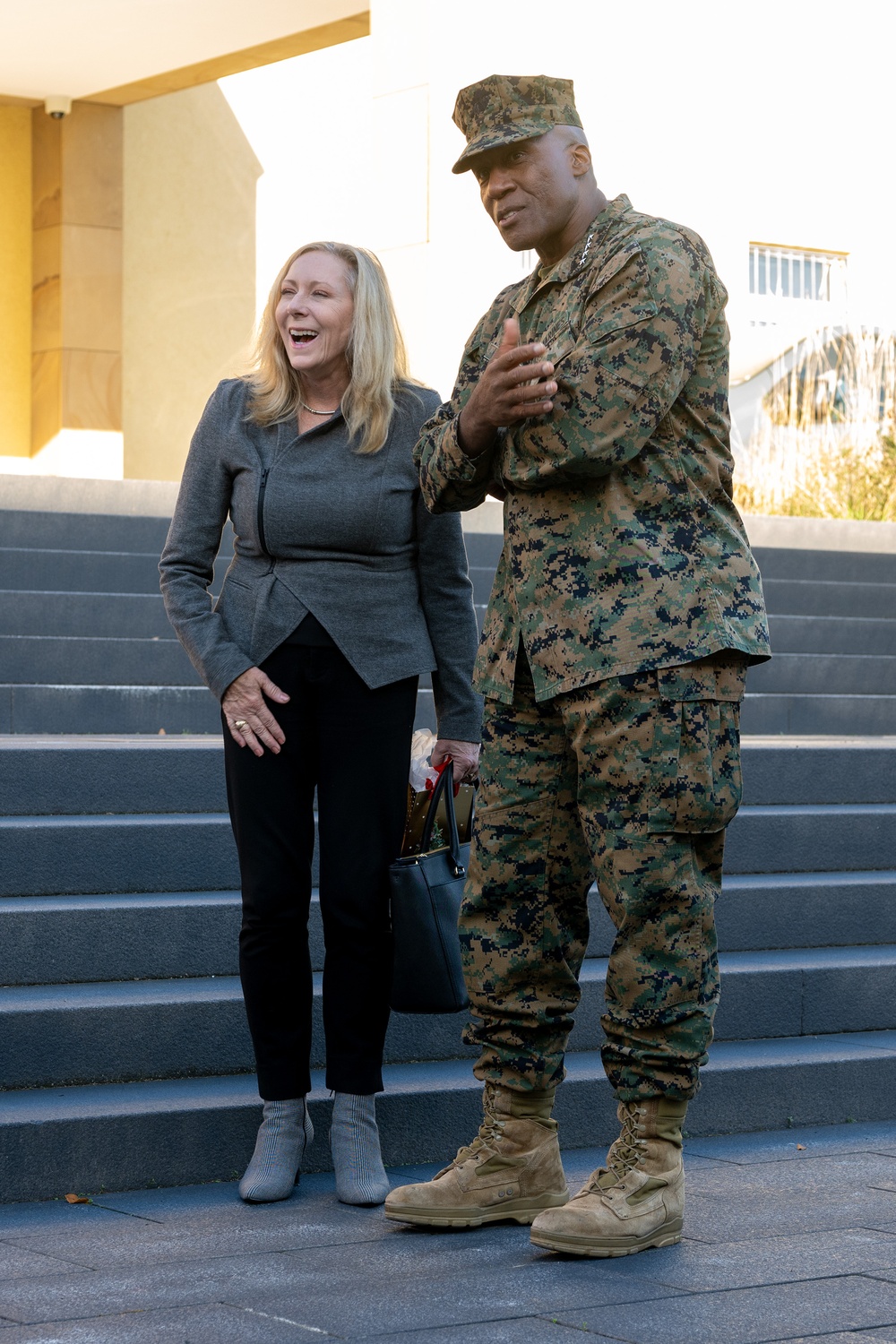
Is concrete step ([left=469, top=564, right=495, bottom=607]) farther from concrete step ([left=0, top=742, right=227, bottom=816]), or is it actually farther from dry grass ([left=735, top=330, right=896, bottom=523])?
dry grass ([left=735, top=330, right=896, bottom=523])

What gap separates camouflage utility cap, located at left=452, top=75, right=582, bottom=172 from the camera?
3.13 meters

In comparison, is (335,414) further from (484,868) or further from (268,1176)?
(268,1176)

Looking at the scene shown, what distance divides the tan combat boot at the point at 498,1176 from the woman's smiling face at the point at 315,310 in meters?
1.51

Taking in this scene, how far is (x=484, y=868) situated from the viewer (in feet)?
10.9

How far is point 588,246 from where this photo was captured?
3.22 metres

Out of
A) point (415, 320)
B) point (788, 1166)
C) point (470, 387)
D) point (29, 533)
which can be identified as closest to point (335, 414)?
point (470, 387)

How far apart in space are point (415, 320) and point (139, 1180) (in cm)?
756

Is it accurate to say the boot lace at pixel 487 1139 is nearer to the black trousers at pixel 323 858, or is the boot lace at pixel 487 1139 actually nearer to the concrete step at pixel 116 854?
the black trousers at pixel 323 858

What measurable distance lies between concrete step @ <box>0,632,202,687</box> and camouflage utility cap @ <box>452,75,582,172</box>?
11.2 feet

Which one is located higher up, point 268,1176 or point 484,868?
point 484,868

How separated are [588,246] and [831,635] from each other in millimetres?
5012

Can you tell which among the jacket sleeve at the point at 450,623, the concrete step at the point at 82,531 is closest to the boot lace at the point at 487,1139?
the jacket sleeve at the point at 450,623

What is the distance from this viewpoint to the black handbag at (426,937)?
347 cm

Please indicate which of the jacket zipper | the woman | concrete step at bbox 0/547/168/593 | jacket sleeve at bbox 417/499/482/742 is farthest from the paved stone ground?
concrete step at bbox 0/547/168/593
